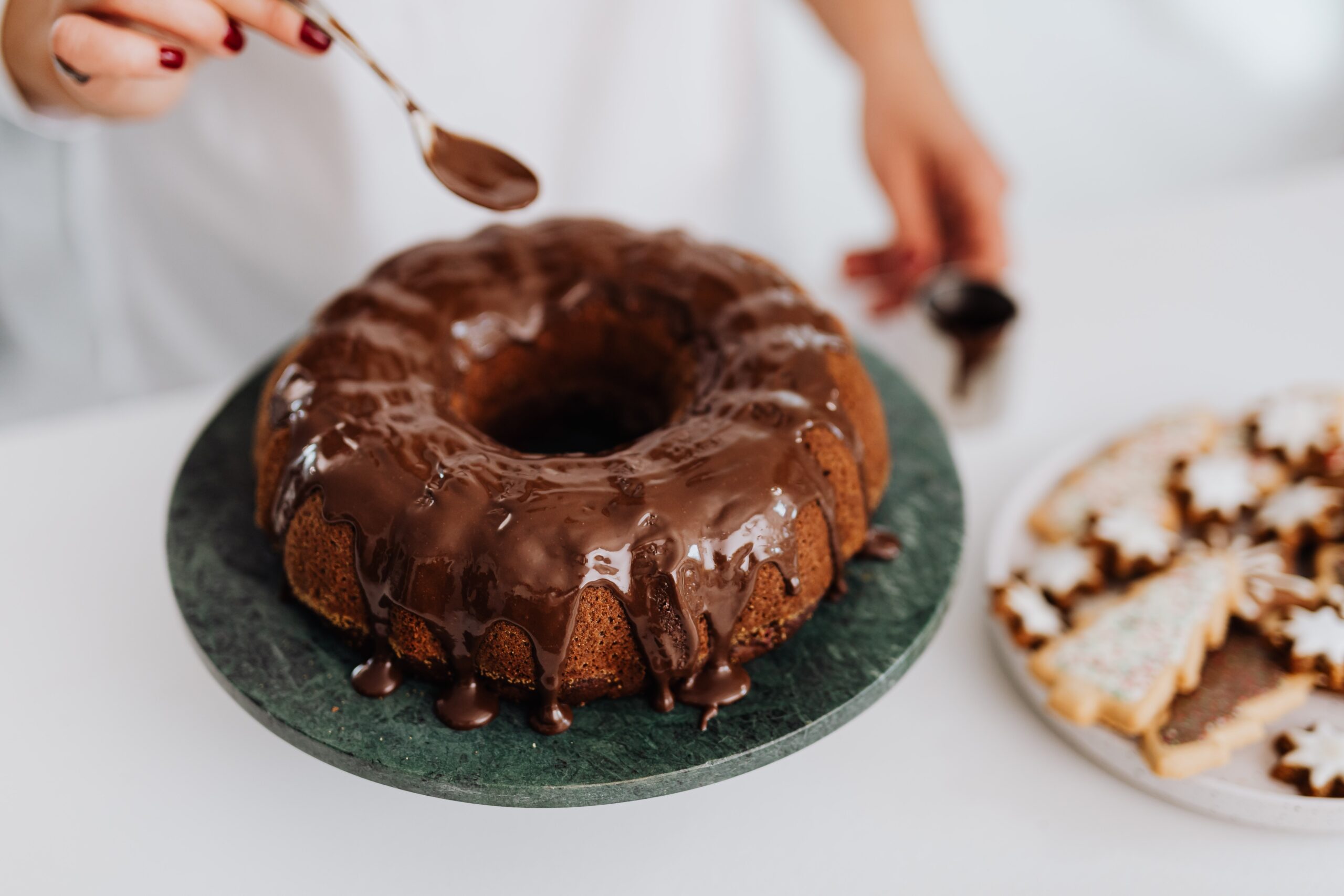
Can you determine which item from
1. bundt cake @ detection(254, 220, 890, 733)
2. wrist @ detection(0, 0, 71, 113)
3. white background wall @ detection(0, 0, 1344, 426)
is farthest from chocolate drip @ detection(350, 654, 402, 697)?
white background wall @ detection(0, 0, 1344, 426)

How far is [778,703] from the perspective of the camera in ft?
3.27

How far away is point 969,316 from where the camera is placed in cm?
159

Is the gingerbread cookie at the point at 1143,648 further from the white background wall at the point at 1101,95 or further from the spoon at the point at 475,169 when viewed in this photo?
the white background wall at the point at 1101,95

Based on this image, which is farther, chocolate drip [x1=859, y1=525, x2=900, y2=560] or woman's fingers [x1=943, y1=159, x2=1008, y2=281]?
woman's fingers [x1=943, y1=159, x2=1008, y2=281]

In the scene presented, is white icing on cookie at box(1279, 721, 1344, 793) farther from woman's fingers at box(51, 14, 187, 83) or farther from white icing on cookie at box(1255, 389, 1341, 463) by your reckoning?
woman's fingers at box(51, 14, 187, 83)

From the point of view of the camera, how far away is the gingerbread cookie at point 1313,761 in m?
1.03

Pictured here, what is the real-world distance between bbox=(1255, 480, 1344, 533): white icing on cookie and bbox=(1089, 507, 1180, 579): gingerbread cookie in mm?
114

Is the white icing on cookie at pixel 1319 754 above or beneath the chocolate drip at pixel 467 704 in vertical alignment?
above

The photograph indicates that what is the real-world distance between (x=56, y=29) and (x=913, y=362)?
111 cm

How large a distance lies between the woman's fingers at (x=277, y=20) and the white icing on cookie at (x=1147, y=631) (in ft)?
3.24

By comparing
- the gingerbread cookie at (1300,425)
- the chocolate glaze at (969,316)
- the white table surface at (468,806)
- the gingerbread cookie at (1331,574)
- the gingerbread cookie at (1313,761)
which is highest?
the gingerbread cookie at (1300,425)

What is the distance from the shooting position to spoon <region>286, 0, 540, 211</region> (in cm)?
123

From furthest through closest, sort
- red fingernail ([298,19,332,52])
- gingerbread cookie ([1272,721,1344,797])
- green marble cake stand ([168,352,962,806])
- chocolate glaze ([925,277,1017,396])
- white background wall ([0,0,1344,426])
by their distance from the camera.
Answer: white background wall ([0,0,1344,426]) < chocolate glaze ([925,277,1017,396]) < red fingernail ([298,19,332,52]) < gingerbread cookie ([1272,721,1344,797]) < green marble cake stand ([168,352,962,806])

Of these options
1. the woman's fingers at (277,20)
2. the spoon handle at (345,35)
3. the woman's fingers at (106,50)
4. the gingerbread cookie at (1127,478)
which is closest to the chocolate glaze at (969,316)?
the gingerbread cookie at (1127,478)
